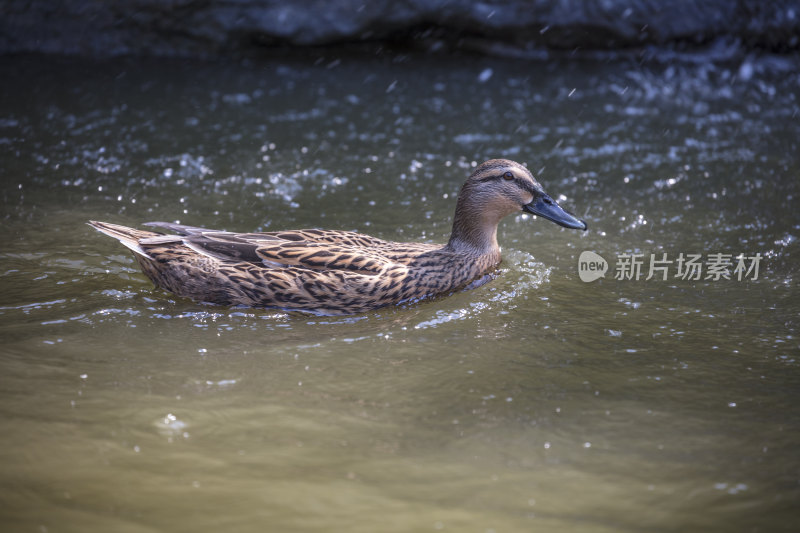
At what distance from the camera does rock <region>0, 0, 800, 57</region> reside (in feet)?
34.5

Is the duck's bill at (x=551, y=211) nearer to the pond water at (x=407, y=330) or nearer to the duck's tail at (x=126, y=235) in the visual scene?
the pond water at (x=407, y=330)

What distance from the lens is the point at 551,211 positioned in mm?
5855

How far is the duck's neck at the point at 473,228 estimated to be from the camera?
5.86 m

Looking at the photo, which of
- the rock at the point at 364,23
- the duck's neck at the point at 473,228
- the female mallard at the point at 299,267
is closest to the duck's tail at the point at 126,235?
the female mallard at the point at 299,267

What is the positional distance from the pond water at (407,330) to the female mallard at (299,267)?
0.49 feet

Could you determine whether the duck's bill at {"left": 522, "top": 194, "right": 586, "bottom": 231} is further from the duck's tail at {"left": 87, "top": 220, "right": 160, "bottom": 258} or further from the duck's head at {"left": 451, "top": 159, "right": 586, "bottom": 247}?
the duck's tail at {"left": 87, "top": 220, "right": 160, "bottom": 258}

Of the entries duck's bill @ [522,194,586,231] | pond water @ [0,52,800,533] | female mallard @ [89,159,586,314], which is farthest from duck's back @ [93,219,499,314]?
duck's bill @ [522,194,586,231]

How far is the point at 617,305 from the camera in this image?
5320 mm

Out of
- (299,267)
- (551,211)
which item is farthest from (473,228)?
(299,267)

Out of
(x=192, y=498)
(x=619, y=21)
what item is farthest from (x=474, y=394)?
(x=619, y=21)

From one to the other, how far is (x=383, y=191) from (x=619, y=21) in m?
5.06

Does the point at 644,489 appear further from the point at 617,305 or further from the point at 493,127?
the point at 493,127

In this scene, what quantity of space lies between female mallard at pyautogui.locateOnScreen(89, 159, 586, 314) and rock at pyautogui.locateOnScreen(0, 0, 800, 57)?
18.3 ft

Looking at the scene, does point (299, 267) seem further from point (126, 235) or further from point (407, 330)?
point (126, 235)
